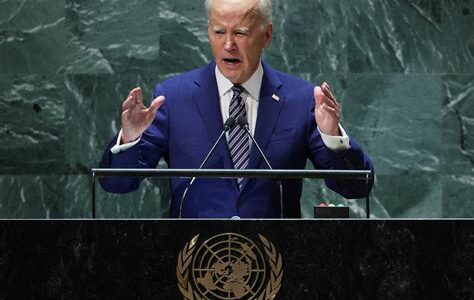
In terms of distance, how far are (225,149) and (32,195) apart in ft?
7.54

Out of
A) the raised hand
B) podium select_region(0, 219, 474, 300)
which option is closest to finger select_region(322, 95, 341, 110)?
the raised hand

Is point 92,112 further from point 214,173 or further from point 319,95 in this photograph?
point 214,173

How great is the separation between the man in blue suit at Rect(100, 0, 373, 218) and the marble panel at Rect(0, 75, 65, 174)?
5.98 feet

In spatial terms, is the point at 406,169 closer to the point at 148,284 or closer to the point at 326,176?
the point at 326,176

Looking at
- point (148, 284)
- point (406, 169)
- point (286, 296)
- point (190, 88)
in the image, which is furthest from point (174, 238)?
point (406, 169)

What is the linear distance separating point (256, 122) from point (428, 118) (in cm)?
210

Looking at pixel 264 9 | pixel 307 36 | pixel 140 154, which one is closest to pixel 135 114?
pixel 140 154

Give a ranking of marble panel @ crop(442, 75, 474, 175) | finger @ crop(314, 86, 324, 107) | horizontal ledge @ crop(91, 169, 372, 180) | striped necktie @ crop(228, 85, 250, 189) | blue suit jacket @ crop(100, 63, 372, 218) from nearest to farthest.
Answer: horizontal ledge @ crop(91, 169, 372, 180)
finger @ crop(314, 86, 324, 107)
blue suit jacket @ crop(100, 63, 372, 218)
striped necktie @ crop(228, 85, 250, 189)
marble panel @ crop(442, 75, 474, 175)

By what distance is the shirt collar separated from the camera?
4.70m

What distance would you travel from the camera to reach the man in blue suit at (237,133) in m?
4.34

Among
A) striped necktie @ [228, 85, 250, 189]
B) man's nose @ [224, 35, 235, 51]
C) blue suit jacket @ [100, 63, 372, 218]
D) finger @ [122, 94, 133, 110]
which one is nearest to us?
finger @ [122, 94, 133, 110]

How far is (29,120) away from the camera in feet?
21.2

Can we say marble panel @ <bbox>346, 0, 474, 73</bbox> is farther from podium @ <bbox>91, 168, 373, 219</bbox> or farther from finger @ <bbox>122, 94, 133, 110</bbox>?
podium @ <bbox>91, 168, 373, 219</bbox>

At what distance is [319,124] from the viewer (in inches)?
167
